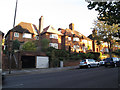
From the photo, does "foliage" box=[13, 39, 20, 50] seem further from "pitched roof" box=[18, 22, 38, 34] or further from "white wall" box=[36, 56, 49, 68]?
"white wall" box=[36, 56, 49, 68]

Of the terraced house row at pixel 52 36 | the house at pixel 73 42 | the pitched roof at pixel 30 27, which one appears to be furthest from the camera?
the house at pixel 73 42

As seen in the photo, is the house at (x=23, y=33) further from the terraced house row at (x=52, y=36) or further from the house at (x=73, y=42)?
the house at (x=73, y=42)

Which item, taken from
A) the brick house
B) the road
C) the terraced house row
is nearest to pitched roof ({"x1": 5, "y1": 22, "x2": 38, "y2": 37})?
the terraced house row

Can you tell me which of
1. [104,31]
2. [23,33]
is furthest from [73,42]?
[23,33]

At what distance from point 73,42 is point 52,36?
855cm

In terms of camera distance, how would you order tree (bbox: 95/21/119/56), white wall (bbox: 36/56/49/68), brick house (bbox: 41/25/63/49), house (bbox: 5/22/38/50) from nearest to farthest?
white wall (bbox: 36/56/49/68), tree (bbox: 95/21/119/56), house (bbox: 5/22/38/50), brick house (bbox: 41/25/63/49)

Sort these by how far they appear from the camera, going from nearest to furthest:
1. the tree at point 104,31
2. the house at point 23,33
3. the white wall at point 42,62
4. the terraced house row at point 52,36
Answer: the white wall at point 42,62 < the tree at point 104,31 < the house at point 23,33 < the terraced house row at point 52,36

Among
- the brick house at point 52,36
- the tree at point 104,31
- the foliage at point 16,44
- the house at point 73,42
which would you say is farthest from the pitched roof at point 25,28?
the tree at point 104,31

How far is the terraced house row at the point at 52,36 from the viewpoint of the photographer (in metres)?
33.0

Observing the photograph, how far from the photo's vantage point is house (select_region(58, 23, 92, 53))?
3788 centimetres

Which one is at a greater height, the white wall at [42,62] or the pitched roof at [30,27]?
the pitched roof at [30,27]

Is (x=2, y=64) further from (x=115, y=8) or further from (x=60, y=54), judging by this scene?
A: (x=115, y=8)

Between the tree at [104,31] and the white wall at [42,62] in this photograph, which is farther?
the tree at [104,31]

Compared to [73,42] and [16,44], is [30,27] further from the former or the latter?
[73,42]
